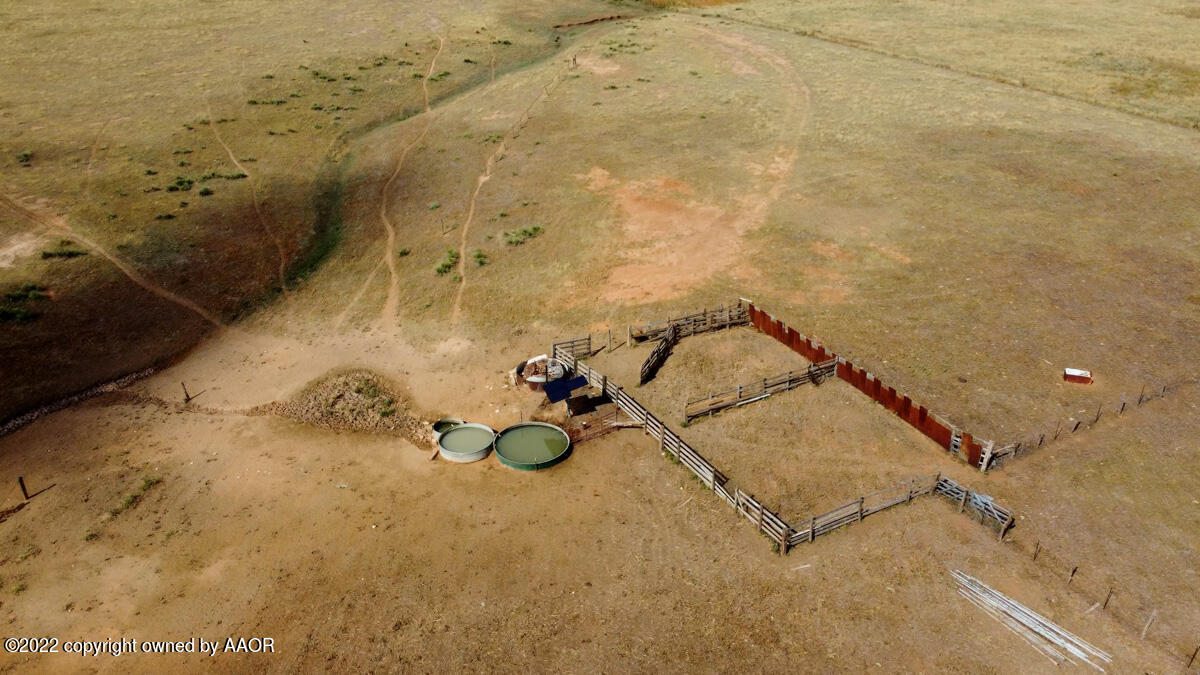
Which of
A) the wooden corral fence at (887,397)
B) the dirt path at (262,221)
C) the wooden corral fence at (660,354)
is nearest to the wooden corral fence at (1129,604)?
the wooden corral fence at (887,397)

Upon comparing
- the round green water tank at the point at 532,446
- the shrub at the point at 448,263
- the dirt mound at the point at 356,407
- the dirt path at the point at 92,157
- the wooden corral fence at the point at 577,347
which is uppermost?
the dirt path at the point at 92,157

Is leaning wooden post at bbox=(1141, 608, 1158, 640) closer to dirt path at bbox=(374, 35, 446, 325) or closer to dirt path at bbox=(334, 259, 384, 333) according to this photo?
dirt path at bbox=(374, 35, 446, 325)

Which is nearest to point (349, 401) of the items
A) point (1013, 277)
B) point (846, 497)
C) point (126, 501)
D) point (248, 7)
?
point (126, 501)

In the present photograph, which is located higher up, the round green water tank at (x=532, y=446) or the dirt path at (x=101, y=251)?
the dirt path at (x=101, y=251)

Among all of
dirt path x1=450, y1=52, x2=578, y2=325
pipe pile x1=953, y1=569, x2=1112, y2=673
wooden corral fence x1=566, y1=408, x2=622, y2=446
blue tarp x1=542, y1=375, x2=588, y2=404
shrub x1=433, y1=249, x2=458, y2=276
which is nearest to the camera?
pipe pile x1=953, y1=569, x2=1112, y2=673

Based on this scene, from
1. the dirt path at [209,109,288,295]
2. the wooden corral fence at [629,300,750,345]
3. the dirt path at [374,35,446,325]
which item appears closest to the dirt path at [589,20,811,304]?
the wooden corral fence at [629,300,750,345]

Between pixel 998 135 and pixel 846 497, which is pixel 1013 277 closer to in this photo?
pixel 846 497

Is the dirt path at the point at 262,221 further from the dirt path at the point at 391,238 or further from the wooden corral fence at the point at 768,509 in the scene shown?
the wooden corral fence at the point at 768,509
